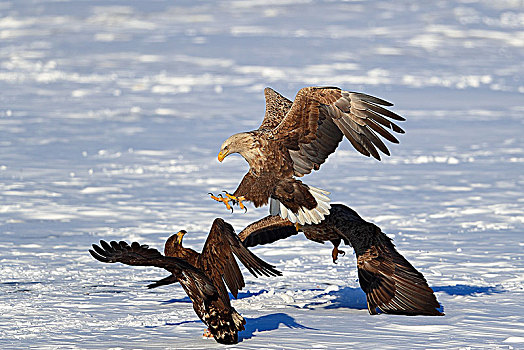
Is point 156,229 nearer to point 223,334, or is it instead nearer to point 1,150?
point 223,334

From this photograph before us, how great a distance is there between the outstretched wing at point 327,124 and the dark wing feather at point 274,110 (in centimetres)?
60

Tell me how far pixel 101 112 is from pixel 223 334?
941 centimetres

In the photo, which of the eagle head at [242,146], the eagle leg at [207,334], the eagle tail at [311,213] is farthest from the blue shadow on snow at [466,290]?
the eagle leg at [207,334]

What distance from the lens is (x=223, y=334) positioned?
16.9 feet

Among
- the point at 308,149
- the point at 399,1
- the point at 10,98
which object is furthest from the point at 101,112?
the point at 399,1

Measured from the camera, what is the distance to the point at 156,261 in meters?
4.93

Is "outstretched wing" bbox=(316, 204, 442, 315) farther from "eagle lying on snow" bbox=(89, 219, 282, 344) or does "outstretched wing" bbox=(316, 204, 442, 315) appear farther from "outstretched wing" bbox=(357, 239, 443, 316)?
"eagle lying on snow" bbox=(89, 219, 282, 344)

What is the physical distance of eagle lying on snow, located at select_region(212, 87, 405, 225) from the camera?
652 cm

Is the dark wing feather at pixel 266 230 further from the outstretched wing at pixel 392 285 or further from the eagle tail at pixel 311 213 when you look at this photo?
the outstretched wing at pixel 392 285

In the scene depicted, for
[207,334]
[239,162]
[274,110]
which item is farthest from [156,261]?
[239,162]

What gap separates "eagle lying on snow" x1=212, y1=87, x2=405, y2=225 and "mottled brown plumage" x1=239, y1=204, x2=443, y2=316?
0.31 meters

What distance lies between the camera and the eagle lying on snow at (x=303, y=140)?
6523 mm

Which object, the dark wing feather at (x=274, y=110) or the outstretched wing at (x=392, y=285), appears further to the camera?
the dark wing feather at (x=274, y=110)

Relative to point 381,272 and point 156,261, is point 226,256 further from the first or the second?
point 381,272
